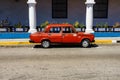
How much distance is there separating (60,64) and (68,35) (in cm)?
493

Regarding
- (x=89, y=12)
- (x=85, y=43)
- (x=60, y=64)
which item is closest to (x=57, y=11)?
(x=89, y=12)

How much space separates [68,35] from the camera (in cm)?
1695

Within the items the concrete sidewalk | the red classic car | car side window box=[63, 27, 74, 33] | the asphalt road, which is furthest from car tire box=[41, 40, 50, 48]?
the concrete sidewalk

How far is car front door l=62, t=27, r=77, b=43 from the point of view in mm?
16938

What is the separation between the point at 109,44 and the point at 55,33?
4176mm

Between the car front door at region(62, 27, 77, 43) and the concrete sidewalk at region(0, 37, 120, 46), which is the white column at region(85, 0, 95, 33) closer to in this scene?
the concrete sidewalk at region(0, 37, 120, 46)

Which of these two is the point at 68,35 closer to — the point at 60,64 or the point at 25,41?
the point at 25,41

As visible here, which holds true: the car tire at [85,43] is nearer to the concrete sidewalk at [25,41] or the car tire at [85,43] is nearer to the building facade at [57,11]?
the concrete sidewalk at [25,41]

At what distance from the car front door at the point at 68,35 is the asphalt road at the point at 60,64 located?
2.89 ft

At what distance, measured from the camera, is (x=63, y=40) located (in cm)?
1702

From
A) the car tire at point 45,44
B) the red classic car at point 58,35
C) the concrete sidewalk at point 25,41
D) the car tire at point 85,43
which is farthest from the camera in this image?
the concrete sidewalk at point 25,41

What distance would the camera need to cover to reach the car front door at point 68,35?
16.9 meters

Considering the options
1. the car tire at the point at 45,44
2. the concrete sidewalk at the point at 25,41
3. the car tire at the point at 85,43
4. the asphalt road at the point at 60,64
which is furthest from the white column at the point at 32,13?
the car tire at the point at 85,43

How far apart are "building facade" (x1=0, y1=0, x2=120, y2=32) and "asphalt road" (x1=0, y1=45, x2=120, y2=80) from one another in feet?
20.6
